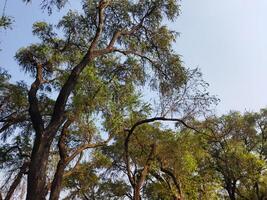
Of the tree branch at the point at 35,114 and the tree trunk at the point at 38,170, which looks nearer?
the tree trunk at the point at 38,170

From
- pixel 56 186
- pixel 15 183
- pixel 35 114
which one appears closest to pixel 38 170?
pixel 35 114

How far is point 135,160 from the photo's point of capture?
21.5 metres

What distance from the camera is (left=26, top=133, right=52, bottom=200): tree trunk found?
8516mm

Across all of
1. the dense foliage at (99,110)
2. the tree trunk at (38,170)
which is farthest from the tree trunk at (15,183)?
the tree trunk at (38,170)

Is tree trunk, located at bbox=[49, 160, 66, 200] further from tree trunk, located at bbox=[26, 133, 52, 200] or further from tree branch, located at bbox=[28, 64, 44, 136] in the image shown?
tree branch, located at bbox=[28, 64, 44, 136]

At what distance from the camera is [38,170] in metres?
8.65

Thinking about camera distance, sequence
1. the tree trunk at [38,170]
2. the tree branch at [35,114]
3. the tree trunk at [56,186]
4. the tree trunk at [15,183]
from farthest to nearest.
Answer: the tree trunk at [15,183]
the tree trunk at [56,186]
the tree branch at [35,114]
the tree trunk at [38,170]

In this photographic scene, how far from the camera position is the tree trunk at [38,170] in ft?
27.9

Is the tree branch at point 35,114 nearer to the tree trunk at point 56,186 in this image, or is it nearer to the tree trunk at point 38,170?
the tree trunk at point 38,170

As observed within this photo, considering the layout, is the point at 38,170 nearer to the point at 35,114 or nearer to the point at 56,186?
the point at 35,114

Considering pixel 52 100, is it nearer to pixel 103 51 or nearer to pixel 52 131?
pixel 103 51

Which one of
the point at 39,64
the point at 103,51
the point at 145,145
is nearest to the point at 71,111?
the point at 39,64

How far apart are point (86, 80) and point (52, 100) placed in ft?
13.5

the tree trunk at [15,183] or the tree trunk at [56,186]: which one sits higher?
the tree trunk at [15,183]
